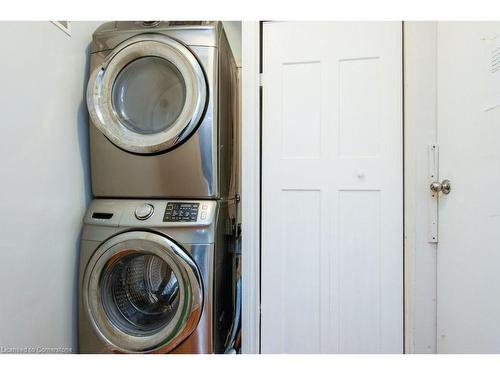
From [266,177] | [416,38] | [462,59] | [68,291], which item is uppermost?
[416,38]

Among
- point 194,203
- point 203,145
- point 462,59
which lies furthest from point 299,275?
point 462,59

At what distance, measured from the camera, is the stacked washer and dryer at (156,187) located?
1021mm

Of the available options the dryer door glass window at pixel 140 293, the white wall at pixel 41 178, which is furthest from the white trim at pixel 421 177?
the white wall at pixel 41 178

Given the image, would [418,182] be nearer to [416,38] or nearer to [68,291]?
[416,38]

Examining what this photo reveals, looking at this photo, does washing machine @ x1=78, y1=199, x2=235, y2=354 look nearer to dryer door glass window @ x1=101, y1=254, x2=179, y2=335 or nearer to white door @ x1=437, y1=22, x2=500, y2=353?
dryer door glass window @ x1=101, y1=254, x2=179, y2=335

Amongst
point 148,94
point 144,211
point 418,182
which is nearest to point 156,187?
point 144,211

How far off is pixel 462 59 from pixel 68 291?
1.78 m

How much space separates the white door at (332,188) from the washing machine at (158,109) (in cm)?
29

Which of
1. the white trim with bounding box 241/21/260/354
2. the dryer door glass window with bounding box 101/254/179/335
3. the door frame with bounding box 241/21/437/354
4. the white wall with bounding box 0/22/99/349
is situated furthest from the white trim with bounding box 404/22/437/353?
the white wall with bounding box 0/22/99/349

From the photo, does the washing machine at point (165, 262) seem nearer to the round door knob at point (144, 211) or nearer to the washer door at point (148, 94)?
the round door knob at point (144, 211)

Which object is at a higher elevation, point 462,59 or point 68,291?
point 462,59

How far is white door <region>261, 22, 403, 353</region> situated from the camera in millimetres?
1146

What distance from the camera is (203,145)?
1.06 metres

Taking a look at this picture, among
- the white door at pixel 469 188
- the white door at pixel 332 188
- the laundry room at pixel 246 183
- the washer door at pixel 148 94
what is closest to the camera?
the white door at pixel 469 188
